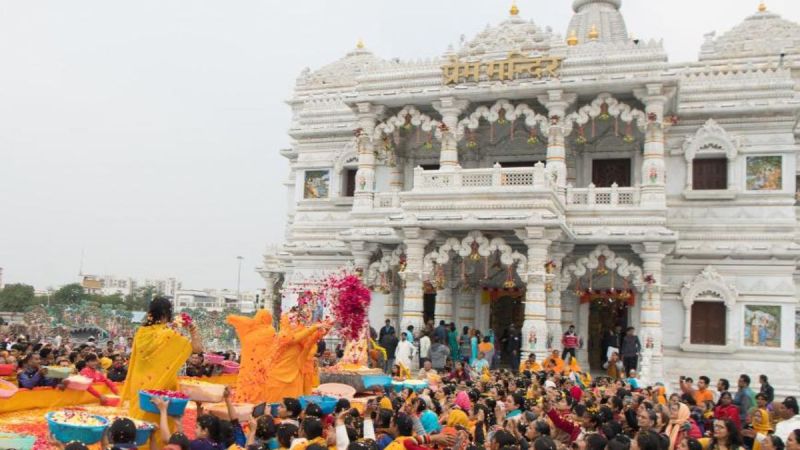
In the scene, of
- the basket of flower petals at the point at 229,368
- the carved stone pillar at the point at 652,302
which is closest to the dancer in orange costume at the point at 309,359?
the basket of flower petals at the point at 229,368

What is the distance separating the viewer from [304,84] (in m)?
32.6

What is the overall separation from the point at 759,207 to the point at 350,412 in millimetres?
19895

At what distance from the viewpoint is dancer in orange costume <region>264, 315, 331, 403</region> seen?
38.3ft

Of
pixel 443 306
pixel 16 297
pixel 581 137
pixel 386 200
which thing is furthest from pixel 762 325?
pixel 16 297

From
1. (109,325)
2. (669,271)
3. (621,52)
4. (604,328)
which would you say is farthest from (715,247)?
(109,325)

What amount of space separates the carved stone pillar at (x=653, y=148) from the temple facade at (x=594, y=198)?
A: 4 cm

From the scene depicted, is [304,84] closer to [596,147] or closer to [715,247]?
[596,147]

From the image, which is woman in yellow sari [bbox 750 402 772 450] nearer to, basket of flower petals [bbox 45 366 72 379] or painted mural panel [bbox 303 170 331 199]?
basket of flower petals [bbox 45 366 72 379]

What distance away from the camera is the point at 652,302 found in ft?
74.3

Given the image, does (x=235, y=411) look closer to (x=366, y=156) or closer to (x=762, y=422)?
(x=762, y=422)

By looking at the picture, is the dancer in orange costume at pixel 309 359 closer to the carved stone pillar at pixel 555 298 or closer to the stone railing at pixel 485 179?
the stone railing at pixel 485 179

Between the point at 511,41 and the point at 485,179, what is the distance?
17.9 ft

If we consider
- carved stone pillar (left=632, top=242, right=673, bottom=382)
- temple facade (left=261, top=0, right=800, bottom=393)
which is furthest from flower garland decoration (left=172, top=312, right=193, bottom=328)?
carved stone pillar (left=632, top=242, right=673, bottom=382)

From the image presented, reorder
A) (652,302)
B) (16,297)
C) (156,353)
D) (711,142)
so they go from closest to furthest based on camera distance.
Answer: (156,353) < (652,302) < (711,142) < (16,297)
